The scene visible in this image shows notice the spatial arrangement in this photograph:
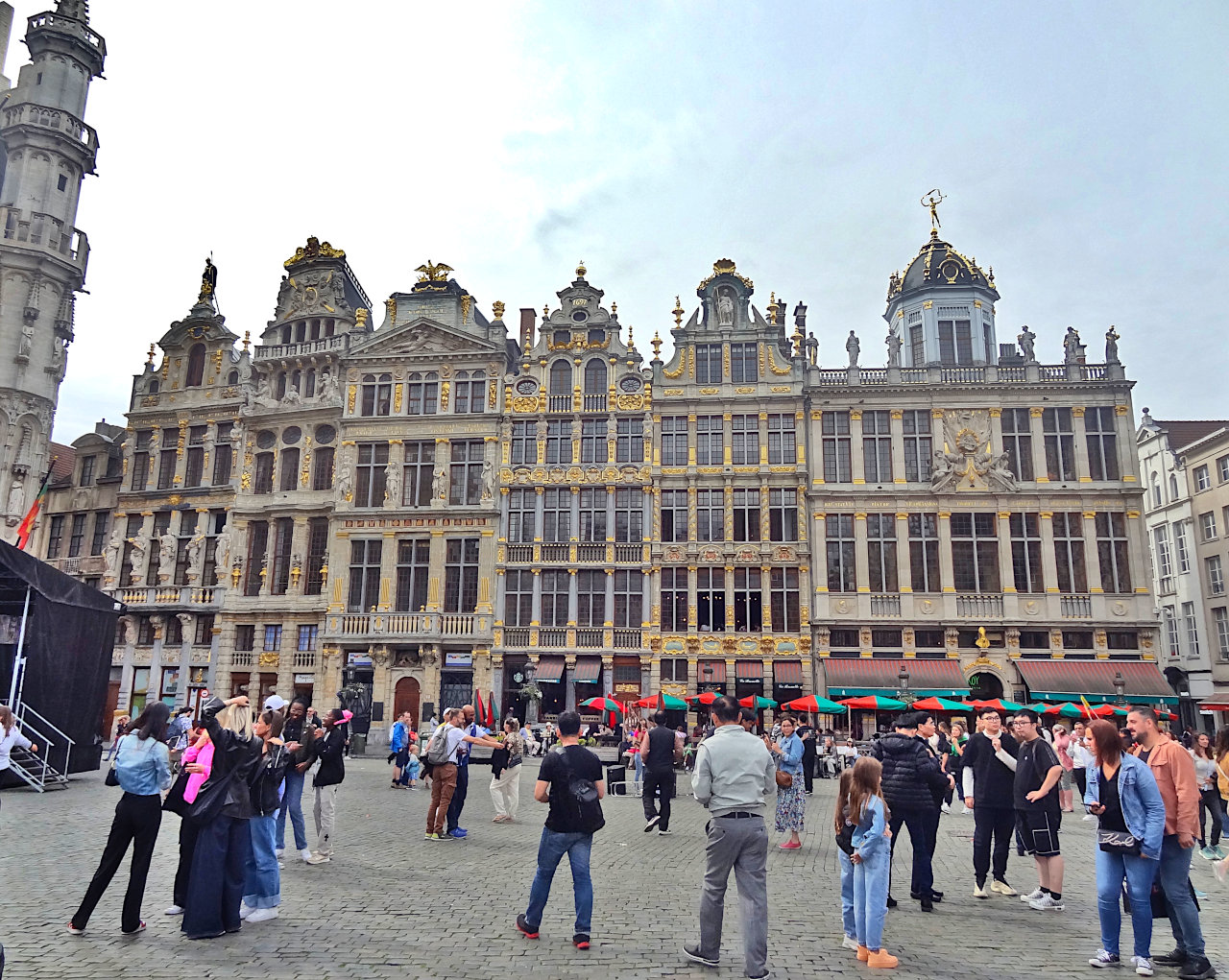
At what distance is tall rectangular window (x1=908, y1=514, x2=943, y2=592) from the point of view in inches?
1448

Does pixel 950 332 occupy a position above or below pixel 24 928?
above

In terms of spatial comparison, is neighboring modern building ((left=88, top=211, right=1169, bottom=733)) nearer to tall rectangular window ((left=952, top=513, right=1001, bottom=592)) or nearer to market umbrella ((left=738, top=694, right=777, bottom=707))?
tall rectangular window ((left=952, top=513, right=1001, bottom=592))

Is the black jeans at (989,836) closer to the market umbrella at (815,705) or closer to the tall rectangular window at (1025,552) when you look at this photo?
the market umbrella at (815,705)

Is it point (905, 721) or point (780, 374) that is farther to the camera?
point (780, 374)

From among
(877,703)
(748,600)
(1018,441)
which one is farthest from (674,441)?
(877,703)

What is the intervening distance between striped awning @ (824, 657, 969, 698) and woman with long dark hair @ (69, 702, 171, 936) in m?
29.6

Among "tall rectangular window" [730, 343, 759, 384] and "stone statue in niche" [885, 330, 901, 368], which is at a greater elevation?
"stone statue in niche" [885, 330, 901, 368]

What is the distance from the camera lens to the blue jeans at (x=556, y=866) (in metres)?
7.62

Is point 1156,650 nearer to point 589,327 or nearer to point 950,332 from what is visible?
point 950,332

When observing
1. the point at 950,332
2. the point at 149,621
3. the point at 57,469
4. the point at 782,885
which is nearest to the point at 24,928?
the point at 782,885

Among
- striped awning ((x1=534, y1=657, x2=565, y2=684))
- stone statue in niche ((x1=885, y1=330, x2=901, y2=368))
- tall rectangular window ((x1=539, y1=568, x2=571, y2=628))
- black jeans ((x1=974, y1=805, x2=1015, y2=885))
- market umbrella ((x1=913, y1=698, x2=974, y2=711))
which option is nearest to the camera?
black jeans ((x1=974, y1=805, x2=1015, y2=885))

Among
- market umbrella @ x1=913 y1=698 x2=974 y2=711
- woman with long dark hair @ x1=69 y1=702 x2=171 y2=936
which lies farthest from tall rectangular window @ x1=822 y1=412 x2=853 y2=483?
woman with long dark hair @ x1=69 y1=702 x2=171 y2=936

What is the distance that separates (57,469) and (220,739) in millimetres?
47018

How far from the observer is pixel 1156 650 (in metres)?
34.9
